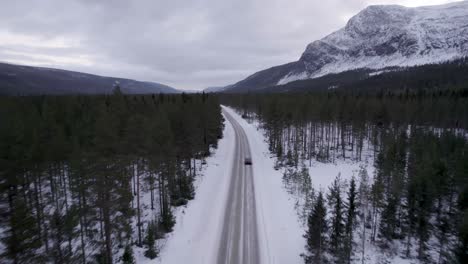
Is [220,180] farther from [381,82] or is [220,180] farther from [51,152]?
[381,82]

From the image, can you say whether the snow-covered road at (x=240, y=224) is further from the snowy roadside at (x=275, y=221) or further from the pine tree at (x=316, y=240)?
the pine tree at (x=316, y=240)

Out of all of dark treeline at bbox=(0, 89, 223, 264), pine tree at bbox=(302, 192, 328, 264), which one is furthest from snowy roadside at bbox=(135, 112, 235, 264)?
pine tree at bbox=(302, 192, 328, 264)

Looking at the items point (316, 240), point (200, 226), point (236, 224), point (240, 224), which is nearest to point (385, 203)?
point (316, 240)

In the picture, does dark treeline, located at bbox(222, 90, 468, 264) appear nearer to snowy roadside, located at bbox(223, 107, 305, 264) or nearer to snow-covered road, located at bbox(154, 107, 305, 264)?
snowy roadside, located at bbox(223, 107, 305, 264)

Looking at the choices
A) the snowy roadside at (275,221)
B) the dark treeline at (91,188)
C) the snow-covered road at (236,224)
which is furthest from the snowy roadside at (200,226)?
the snowy roadside at (275,221)

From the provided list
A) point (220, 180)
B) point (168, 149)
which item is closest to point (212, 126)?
point (220, 180)

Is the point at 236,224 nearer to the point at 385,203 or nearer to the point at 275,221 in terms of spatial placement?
the point at 275,221
